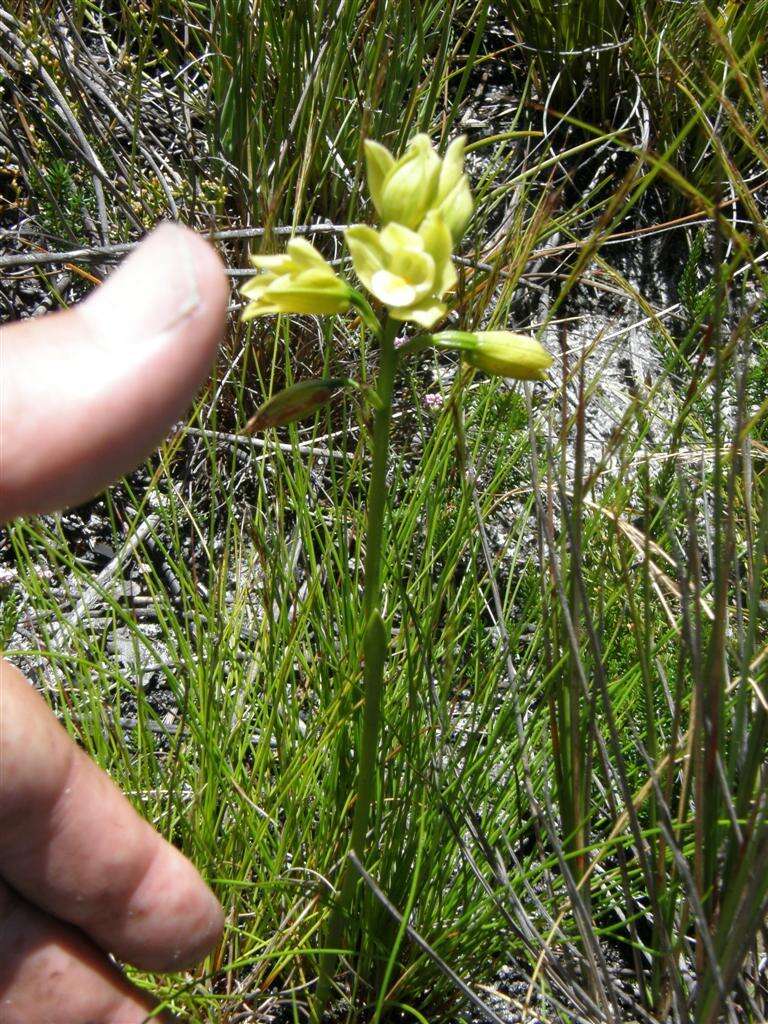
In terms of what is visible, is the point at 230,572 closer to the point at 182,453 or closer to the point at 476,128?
the point at 182,453

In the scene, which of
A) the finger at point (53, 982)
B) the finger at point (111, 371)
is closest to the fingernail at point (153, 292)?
the finger at point (111, 371)

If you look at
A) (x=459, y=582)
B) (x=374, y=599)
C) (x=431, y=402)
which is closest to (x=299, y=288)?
(x=374, y=599)

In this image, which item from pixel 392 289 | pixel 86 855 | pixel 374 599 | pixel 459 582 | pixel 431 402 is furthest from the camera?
pixel 431 402

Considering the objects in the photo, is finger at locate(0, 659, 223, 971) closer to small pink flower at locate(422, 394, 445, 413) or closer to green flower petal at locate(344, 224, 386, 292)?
green flower petal at locate(344, 224, 386, 292)

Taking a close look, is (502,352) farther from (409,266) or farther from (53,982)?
(53,982)

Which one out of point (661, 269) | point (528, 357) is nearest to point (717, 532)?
point (528, 357)

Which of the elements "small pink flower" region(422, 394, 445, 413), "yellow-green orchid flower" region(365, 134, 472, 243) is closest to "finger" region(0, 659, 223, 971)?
"yellow-green orchid flower" region(365, 134, 472, 243)
